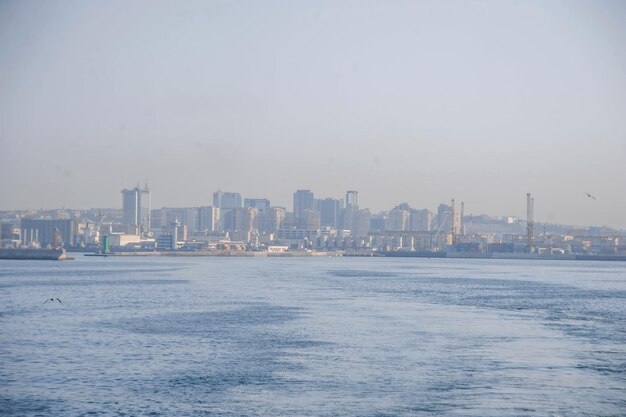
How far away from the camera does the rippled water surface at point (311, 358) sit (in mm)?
18875

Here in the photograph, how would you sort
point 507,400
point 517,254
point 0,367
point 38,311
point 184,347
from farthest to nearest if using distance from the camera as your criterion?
point 517,254 < point 38,311 < point 184,347 < point 0,367 < point 507,400

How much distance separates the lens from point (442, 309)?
131ft

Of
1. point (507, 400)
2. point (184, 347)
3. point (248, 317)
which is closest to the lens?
point (507, 400)

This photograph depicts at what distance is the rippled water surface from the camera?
18875 mm

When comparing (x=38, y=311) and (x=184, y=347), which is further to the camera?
(x=38, y=311)

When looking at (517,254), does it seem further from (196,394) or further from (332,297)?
(196,394)

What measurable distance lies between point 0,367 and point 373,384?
9.80 meters

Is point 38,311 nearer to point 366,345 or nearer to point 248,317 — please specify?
point 248,317

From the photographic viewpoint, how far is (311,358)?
2453 cm

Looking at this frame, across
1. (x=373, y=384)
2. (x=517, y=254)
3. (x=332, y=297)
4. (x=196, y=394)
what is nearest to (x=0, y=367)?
(x=196, y=394)

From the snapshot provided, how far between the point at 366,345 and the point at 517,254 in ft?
531

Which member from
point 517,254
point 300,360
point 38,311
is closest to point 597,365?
point 300,360

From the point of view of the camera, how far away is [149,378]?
21672 millimetres

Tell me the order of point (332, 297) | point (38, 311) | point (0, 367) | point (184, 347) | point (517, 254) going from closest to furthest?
point (0, 367) → point (184, 347) → point (38, 311) → point (332, 297) → point (517, 254)
